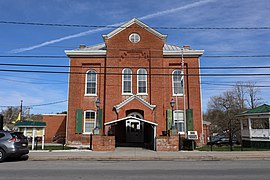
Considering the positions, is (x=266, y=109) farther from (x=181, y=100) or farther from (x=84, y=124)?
(x=84, y=124)

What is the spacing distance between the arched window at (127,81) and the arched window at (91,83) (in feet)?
9.77

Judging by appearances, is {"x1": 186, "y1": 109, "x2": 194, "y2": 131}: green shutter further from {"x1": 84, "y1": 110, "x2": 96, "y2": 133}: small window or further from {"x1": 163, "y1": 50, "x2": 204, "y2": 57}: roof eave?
{"x1": 84, "y1": 110, "x2": 96, "y2": 133}: small window

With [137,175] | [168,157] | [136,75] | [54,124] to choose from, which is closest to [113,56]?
[136,75]

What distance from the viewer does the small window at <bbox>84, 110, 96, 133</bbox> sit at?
26438mm

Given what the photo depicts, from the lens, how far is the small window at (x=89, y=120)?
26.4 meters

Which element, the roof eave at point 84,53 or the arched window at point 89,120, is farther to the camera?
the roof eave at point 84,53

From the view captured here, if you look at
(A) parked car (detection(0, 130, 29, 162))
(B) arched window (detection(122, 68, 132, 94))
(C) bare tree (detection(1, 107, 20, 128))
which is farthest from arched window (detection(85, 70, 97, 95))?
(C) bare tree (detection(1, 107, 20, 128))

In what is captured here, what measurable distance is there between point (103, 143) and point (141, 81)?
30.9ft

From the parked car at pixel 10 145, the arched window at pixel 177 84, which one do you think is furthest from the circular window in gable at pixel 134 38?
the parked car at pixel 10 145

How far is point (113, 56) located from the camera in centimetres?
2694

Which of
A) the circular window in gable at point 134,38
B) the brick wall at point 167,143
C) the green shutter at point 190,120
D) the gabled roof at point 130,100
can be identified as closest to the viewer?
the brick wall at point 167,143

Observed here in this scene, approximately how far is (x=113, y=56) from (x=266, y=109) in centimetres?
1549

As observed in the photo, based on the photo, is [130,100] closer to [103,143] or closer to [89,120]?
[89,120]

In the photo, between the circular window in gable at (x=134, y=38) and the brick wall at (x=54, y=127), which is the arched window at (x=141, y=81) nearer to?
the circular window in gable at (x=134, y=38)
